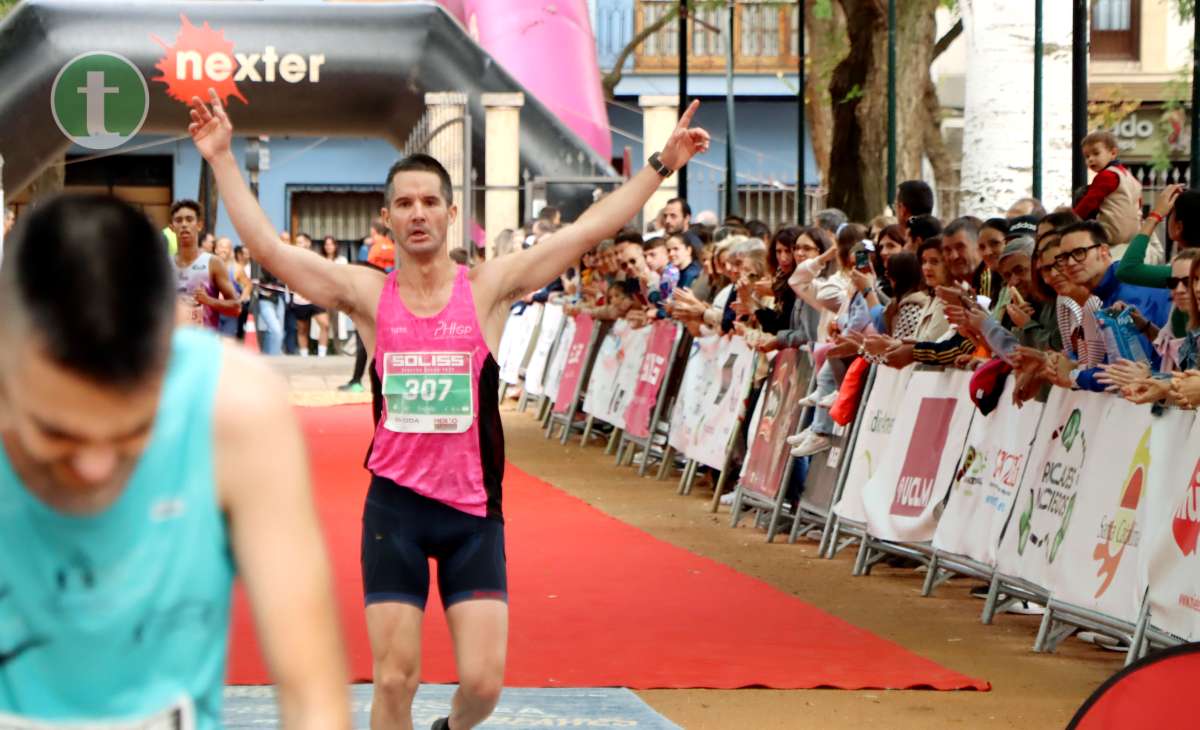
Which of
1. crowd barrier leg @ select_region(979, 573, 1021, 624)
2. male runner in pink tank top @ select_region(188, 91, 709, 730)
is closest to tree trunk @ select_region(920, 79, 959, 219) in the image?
crowd barrier leg @ select_region(979, 573, 1021, 624)

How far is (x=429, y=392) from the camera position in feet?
19.3

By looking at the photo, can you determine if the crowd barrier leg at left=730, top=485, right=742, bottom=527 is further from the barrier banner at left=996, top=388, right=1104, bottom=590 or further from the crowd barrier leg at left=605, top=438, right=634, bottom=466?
the barrier banner at left=996, top=388, right=1104, bottom=590

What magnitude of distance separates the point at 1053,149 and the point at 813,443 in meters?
5.93

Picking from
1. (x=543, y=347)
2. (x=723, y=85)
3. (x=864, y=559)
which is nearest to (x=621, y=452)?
(x=543, y=347)

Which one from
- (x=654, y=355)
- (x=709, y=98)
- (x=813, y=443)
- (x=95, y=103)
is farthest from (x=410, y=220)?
(x=709, y=98)

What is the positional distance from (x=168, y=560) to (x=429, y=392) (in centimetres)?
354

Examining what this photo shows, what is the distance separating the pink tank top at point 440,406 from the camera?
587 cm

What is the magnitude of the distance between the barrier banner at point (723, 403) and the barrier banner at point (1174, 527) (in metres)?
6.18

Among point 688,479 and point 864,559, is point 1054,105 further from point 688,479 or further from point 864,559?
point 864,559

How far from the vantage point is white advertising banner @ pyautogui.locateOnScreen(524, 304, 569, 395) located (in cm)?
2253

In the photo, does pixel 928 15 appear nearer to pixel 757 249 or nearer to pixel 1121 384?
pixel 757 249

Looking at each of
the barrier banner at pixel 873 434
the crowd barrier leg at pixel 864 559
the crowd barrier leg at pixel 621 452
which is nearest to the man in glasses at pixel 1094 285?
the barrier banner at pixel 873 434

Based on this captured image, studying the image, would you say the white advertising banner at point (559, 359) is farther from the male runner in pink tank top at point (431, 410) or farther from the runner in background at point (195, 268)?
the male runner in pink tank top at point (431, 410)

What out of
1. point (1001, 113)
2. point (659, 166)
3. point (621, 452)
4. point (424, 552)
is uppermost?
point (1001, 113)
